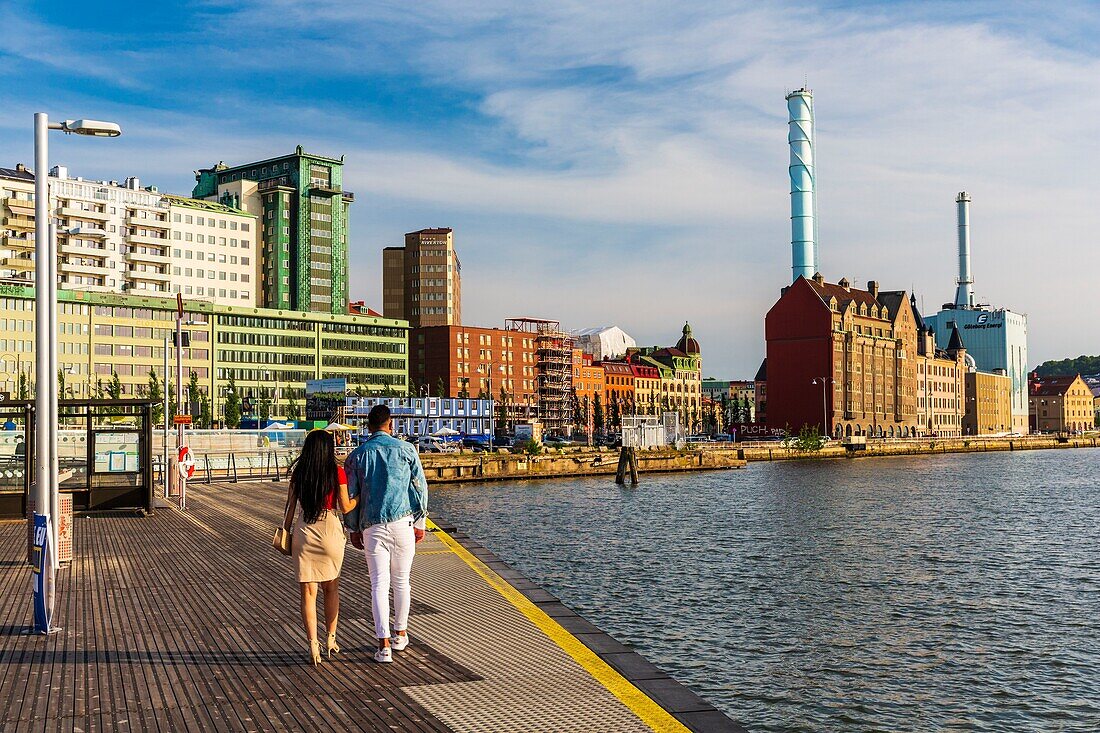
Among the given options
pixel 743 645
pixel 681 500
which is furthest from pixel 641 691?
pixel 681 500

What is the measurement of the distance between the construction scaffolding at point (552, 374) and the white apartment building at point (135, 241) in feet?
161

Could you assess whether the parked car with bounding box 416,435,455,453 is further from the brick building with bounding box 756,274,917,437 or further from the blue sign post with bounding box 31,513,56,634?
the blue sign post with bounding box 31,513,56,634

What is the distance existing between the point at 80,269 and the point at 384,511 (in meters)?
143

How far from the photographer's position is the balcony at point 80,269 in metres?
141

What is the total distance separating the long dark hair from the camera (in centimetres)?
1140

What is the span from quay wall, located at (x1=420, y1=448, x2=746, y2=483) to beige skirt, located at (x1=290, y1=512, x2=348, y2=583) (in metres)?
70.3

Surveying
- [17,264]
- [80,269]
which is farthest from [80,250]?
[17,264]

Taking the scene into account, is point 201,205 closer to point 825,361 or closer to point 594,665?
point 825,361

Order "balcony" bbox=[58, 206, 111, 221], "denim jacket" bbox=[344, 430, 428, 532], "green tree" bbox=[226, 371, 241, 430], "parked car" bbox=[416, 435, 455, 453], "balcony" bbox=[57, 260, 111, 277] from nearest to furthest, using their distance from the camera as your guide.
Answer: "denim jacket" bbox=[344, 430, 428, 532], "parked car" bbox=[416, 435, 455, 453], "green tree" bbox=[226, 371, 241, 430], "balcony" bbox=[58, 206, 111, 221], "balcony" bbox=[57, 260, 111, 277]

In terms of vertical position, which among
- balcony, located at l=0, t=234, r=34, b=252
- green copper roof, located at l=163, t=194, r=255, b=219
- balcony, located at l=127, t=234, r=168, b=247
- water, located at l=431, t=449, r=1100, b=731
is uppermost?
green copper roof, located at l=163, t=194, r=255, b=219

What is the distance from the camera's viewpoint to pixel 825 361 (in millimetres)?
171000

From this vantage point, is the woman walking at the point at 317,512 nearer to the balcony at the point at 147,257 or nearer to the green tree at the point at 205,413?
the green tree at the point at 205,413

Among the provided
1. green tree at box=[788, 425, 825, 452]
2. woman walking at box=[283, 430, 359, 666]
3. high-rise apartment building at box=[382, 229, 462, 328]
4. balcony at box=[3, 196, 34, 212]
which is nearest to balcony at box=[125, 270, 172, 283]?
balcony at box=[3, 196, 34, 212]

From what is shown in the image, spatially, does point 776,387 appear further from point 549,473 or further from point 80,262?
point 80,262
